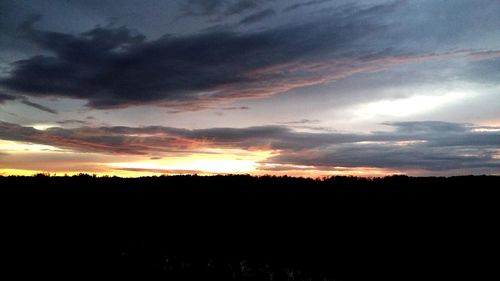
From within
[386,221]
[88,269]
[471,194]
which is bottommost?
[88,269]

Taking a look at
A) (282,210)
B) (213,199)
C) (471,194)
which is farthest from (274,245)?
(471,194)

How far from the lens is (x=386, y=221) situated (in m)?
14.4

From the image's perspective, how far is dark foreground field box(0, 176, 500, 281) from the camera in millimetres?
12539

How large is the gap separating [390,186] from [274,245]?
4.58 metres

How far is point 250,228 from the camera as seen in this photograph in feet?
49.3

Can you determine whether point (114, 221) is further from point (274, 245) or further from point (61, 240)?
point (274, 245)

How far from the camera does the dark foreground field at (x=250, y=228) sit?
41.1ft

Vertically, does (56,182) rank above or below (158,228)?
above

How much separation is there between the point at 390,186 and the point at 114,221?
9.86 metres

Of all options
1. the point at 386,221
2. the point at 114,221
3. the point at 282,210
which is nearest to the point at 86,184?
the point at 114,221

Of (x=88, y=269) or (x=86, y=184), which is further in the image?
(x=86, y=184)

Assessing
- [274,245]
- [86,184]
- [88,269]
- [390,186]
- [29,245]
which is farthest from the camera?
[86,184]

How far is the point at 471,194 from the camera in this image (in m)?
14.5

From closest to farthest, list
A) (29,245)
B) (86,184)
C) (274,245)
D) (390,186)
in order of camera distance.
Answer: (29,245)
(274,245)
(390,186)
(86,184)
